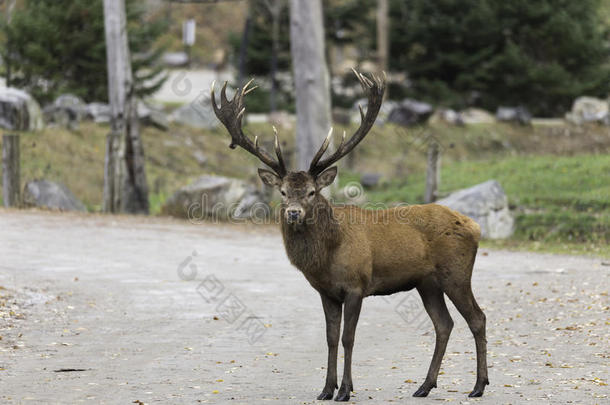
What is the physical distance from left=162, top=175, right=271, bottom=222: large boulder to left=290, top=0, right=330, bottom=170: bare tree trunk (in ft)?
8.02

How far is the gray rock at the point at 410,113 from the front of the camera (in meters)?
38.4

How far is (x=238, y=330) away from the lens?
12.1m

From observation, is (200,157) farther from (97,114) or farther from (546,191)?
(546,191)

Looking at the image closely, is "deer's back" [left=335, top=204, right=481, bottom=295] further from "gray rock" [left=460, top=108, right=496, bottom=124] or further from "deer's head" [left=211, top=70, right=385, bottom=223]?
"gray rock" [left=460, top=108, right=496, bottom=124]

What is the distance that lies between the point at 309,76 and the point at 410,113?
13.1 meters

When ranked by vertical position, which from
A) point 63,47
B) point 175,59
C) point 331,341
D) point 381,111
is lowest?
point 331,341

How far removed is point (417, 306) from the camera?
1404cm

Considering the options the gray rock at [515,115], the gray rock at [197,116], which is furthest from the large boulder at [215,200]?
the gray rock at [515,115]

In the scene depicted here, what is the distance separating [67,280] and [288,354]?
217 inches

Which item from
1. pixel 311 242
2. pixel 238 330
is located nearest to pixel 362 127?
pixel 311 242

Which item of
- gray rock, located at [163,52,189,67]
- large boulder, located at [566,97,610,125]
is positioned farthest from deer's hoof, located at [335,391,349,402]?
gray rock, located at [163,52,189,67]

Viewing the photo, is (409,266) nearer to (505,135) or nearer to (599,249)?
(599,249)

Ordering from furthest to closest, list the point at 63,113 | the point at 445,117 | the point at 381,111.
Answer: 1. the point at 445,117
2. the point at 381,111
3. the point at 63,113

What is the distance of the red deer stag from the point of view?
861 cm
